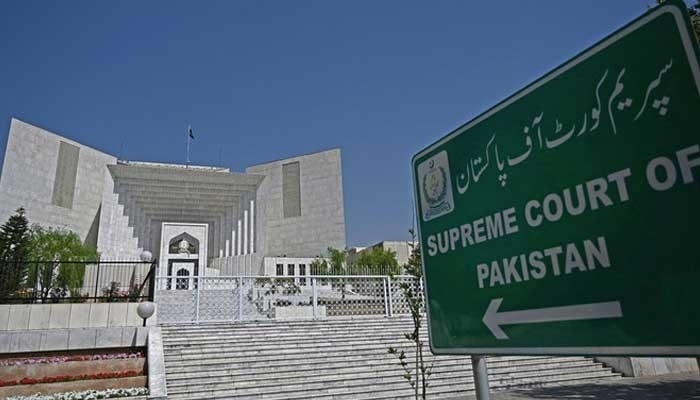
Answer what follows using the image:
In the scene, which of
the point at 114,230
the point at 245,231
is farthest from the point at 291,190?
the point at 114,230

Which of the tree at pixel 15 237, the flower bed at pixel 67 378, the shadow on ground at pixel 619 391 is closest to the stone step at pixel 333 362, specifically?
the flower bed at pixel 67 378

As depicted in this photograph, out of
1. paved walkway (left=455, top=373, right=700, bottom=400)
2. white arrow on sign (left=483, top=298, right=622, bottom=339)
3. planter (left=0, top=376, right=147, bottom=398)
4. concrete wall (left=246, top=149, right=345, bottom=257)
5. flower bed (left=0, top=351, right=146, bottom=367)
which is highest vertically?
concrete wall (left=246, top=149, right=345, bottom=257)

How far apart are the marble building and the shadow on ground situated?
27.3 meters

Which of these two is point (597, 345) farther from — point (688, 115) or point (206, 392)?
point (206, 392)

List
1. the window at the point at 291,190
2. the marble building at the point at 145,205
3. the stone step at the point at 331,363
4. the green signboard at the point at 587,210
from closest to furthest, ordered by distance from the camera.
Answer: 1. the green signboard at the point at 587,210
2. the stone step at the point at 331,363
3. the marble building at the point at 145,205
4. the window at the point at 291,190

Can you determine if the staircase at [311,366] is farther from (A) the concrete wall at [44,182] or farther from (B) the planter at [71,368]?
(A) the concrete wall at [44,182]

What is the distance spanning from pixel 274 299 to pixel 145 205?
968 inches

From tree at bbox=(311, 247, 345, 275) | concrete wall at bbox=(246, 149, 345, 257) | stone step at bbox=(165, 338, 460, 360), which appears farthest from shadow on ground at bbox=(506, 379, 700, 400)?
concrete wall at bbox=(246, 149, 345, 257)

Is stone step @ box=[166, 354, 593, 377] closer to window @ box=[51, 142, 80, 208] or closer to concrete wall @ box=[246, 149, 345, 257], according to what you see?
concrete wall @ box=[246, 149, 345, 257]

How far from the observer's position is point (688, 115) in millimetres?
725

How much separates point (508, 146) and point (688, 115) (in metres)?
0.44

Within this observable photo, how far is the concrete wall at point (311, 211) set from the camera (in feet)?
136

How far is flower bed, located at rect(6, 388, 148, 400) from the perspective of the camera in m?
7.09

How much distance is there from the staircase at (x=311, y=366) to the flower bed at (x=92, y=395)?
57 centimetres
